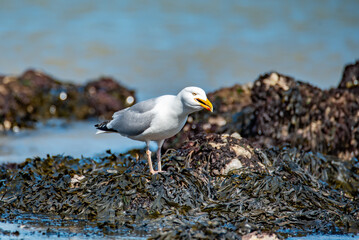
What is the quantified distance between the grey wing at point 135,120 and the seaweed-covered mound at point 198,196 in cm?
51

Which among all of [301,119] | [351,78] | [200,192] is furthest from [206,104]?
[351,78]

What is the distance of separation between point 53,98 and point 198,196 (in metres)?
13.2

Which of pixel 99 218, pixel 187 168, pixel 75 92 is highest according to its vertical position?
pixel 75 92

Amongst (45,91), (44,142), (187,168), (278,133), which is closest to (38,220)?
(187,168)

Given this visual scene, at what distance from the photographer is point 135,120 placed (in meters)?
6.75

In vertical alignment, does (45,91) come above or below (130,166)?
above

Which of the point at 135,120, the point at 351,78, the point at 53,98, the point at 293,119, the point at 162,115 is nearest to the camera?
the point at 162,115

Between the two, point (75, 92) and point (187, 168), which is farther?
point (75, 92)

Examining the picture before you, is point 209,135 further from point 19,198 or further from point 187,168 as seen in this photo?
point 19,198

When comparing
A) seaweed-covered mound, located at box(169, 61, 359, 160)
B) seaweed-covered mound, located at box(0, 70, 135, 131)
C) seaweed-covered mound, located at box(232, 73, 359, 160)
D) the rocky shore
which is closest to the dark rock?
seaweed-covered mound, located at box(169, 61, 359, 160)

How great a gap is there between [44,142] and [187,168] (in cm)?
867

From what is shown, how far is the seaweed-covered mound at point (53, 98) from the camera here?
53.3ft

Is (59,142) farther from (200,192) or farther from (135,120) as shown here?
(200,192)

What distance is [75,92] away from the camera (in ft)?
62.0
